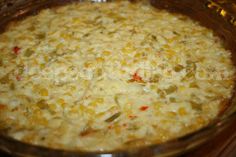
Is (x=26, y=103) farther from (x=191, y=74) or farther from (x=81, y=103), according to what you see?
(x=191, y=74)

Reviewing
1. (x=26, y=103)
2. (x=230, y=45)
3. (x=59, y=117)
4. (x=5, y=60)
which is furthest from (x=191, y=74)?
(x=5, y=60)

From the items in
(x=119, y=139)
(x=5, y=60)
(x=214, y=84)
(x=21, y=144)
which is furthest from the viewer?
(x=5, y=60)

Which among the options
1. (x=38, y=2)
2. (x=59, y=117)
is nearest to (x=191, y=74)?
(x=59, y=117)

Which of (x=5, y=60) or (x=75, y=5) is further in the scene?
(x=75, y=5)

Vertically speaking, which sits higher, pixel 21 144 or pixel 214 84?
pixel 21 144

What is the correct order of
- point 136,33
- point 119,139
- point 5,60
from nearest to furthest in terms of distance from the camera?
point 119,139
point 5,60
point 136,33

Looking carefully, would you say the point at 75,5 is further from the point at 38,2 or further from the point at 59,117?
the point at 59,117
